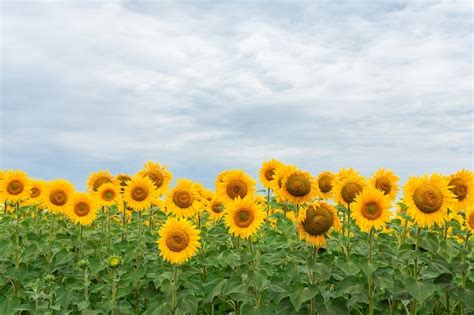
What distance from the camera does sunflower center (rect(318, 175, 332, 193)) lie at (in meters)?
8.49

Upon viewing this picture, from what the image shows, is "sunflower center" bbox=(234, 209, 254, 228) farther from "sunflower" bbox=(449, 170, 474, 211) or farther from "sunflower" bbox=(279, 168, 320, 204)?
"sunflower" bbox=(449, 170, 474, 211)

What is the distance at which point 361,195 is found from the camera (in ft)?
23.3

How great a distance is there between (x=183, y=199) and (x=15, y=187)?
362cm

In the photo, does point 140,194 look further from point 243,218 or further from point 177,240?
A: point 243,218

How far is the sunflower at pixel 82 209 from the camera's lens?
31.3 feet

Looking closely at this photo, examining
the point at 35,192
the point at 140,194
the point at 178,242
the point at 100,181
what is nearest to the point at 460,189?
the point at 178,242

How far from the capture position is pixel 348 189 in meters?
7.55

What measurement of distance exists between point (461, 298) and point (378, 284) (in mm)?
1208

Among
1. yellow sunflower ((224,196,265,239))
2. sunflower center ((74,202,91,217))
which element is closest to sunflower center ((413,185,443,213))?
yellow sunflower ((224,196,265,239))

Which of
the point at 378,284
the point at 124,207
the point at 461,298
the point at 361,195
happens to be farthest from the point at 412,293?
the point at 124,207

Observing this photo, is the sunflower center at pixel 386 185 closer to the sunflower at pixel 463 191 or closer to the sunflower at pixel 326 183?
the sunflower at pixel 326 183

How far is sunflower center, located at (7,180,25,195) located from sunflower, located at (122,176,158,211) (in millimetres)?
2489

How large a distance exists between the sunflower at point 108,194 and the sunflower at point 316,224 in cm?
406

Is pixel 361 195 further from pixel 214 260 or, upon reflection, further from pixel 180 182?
pixel 180 182
